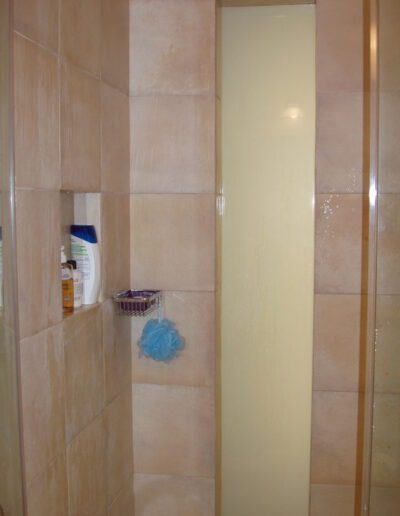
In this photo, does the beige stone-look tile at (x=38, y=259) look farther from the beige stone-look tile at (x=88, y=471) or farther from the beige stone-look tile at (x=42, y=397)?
the beige stone-look tile at (x=88, y=471)

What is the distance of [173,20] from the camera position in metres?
1.97

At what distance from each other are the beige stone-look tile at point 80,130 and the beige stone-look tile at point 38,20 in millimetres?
90

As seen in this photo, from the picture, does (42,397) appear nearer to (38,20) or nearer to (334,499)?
(38,20)

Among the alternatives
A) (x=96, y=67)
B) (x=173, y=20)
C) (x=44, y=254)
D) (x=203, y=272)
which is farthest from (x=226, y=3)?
(x=44, y=254)

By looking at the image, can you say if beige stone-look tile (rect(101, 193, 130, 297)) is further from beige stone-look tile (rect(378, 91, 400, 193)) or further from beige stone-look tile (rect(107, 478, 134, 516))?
beige stone-look tile (rect(378, 91, 400, 193))

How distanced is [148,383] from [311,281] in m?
0.69

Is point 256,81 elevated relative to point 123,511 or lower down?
elevated

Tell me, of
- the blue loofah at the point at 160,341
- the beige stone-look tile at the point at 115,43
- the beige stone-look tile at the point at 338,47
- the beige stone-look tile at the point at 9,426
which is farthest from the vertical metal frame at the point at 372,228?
the beige stone-look tile at the point at 9,426

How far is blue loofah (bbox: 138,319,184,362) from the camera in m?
1.96

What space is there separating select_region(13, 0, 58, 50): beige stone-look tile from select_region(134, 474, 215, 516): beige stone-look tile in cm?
151

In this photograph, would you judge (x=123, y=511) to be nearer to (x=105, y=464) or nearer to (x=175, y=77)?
(x=105, y=464)

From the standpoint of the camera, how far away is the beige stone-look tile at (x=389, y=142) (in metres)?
1.52

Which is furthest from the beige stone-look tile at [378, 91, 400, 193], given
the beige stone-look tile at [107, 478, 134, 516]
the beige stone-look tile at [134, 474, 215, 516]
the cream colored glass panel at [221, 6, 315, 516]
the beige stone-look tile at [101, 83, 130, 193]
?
the beige stone-look tile at [107, 478, 134, 516]

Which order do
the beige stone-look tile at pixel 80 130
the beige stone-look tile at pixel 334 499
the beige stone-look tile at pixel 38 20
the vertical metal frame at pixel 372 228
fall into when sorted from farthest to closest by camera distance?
the beige stone-look tile at pixel 334 499 < the vertical metal frame at pixel 372 228 < the beige stone-look tile at pixel 80 130 < the beige stone-look tile at pixel 38 20
